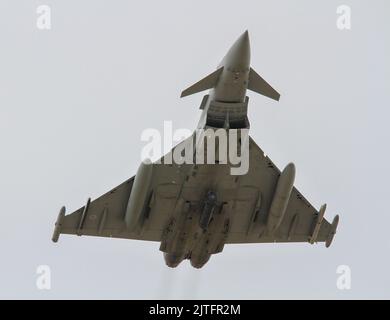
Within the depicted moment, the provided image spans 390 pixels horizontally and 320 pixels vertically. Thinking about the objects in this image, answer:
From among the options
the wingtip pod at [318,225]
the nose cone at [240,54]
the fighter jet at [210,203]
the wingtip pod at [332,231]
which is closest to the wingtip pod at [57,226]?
the fighter jet at [210,203]

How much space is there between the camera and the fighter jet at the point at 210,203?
2784 cm

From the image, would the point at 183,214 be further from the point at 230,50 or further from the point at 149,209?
the point at 230,50

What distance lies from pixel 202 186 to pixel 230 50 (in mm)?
5633

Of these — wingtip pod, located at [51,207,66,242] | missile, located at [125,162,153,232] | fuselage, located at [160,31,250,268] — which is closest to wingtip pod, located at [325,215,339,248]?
fuselage, located at [160,31,250,268]

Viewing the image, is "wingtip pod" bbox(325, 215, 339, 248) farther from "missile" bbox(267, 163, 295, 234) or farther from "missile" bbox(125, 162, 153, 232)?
"missile" bbox(125, 162, 153, 232)

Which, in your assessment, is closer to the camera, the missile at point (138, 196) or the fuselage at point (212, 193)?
the fuselage at point (212, 193)

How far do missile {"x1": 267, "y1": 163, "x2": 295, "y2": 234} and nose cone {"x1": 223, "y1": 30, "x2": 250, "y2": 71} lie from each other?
4.73 metres

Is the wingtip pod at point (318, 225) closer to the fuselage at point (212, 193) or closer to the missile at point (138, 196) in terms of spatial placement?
the fuselage at point (212, 193)

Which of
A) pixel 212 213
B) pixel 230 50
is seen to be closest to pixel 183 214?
pixel 212 213

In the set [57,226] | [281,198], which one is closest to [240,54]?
[281,198]

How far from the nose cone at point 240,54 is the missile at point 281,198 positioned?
15.5 ft

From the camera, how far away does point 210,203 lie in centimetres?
2917

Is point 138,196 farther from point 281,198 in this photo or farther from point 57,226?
point 281,198

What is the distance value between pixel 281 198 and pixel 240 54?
655 cm
